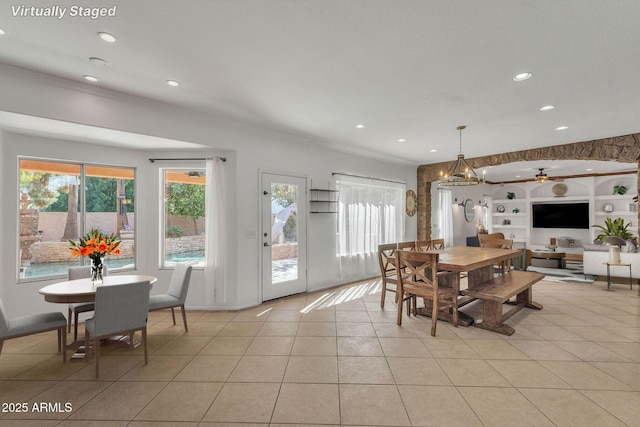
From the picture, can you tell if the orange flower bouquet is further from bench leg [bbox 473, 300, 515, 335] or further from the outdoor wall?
bench leg [bbox 473, 300, 515, 335]

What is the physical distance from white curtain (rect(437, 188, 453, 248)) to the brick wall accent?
2.86 ft

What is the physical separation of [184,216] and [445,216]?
6.49 metres

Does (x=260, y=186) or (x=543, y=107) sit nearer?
(x=543, y=107)

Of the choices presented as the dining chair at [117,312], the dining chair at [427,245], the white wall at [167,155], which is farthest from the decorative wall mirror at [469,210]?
the dining chair at [117,312]

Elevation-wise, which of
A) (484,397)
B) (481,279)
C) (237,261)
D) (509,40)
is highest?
(509,40)

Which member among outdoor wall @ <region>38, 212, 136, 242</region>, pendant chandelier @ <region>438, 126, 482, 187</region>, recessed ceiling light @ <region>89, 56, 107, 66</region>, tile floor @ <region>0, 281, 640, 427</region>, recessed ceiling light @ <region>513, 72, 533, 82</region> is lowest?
tile floor @ <region>0, 281, 640, 427</region>

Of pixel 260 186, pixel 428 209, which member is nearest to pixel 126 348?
pixel 260 186

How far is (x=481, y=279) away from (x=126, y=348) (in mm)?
4373

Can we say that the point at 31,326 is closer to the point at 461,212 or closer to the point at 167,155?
the point at 167,155

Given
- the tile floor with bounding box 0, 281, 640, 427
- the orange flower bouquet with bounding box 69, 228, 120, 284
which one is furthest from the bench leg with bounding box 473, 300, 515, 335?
the orange flower bouquet with bounding box 69, 228, 120, 284

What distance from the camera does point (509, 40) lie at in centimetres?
209

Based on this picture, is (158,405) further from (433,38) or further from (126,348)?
(433,38)

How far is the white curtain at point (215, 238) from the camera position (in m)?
3.98

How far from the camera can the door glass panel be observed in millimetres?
4496
